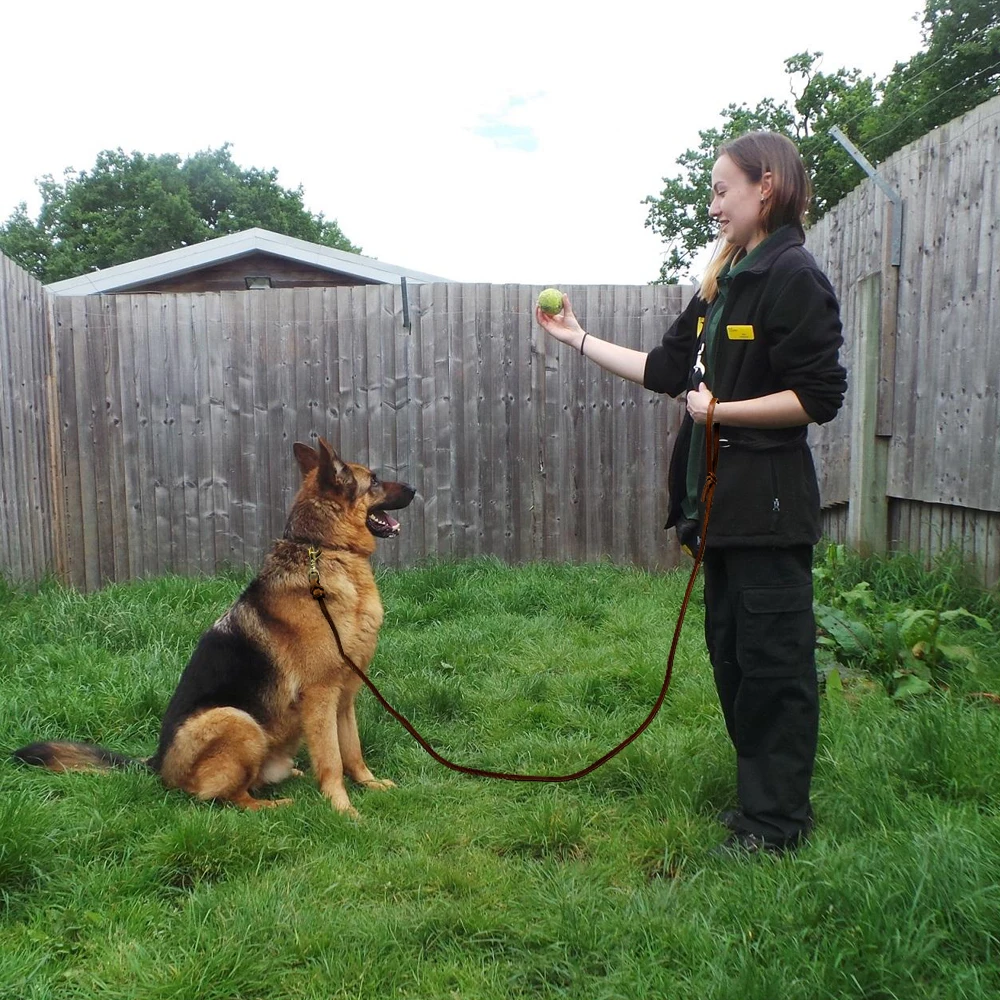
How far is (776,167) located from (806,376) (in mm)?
663

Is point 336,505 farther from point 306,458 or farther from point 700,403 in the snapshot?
point 700,403

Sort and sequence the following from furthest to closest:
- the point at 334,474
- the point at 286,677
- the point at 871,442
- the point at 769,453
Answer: the point at 871,442
the point at 334,474
the point at 286,677
the point at 769,453

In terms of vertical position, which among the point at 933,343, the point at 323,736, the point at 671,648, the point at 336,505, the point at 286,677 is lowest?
the point at 323,736

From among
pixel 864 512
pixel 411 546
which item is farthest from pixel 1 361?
pixel 864 512

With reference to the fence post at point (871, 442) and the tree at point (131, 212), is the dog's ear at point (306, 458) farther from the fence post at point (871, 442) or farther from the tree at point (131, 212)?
the tree at point (131, 212)

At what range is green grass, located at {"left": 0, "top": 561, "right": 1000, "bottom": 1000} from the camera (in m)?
1.96

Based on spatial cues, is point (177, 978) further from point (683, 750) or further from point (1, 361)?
point (1, 361)

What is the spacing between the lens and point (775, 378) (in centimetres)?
253

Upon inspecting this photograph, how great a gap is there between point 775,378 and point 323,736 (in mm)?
2130

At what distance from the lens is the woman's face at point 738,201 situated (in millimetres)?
2539

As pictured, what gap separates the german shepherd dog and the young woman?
1530 mm

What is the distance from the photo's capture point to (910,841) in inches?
87.1

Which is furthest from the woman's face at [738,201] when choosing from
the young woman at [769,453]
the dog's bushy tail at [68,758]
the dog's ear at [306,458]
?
the dog's bushy tail at [68,758]

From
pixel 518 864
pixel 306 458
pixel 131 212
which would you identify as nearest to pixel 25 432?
pixel 306 458
